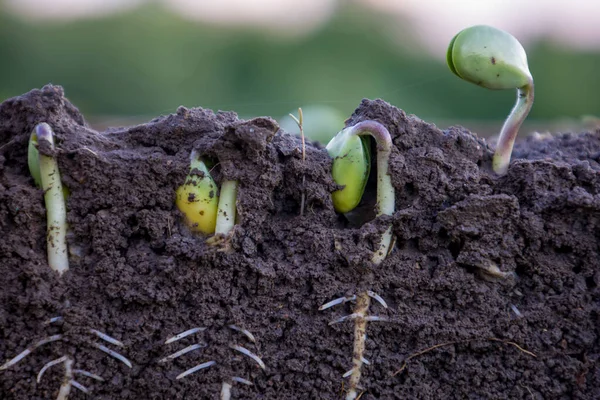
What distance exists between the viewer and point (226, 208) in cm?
103

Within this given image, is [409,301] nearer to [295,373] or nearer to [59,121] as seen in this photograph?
[295,373]

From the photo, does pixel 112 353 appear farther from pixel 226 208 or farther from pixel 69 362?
pixel 226 208

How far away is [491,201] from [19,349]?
2.74ft

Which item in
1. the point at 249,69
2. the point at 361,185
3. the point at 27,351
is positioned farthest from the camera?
the point at 249,69

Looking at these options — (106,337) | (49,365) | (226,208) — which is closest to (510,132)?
(226,208)

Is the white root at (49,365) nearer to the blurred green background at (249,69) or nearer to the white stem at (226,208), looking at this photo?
the white stem at (226,208)

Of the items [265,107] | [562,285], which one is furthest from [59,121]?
[265,107]

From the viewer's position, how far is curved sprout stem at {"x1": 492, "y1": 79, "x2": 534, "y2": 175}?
1138 mm

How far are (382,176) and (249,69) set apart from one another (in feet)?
14.6

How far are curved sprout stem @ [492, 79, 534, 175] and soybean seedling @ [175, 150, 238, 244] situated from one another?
0.51 m

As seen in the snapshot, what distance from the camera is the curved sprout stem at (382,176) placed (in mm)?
1058

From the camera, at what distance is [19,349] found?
98 cm

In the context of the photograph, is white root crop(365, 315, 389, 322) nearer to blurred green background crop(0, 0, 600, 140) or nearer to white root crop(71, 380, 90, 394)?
white root crop(71, 380, 90, 394)

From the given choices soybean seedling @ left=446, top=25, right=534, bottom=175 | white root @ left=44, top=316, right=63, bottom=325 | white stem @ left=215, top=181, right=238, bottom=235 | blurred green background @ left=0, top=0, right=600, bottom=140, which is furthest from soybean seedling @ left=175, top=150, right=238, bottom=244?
blurred green background @ left=0, top=0, right=600, bottom=140
